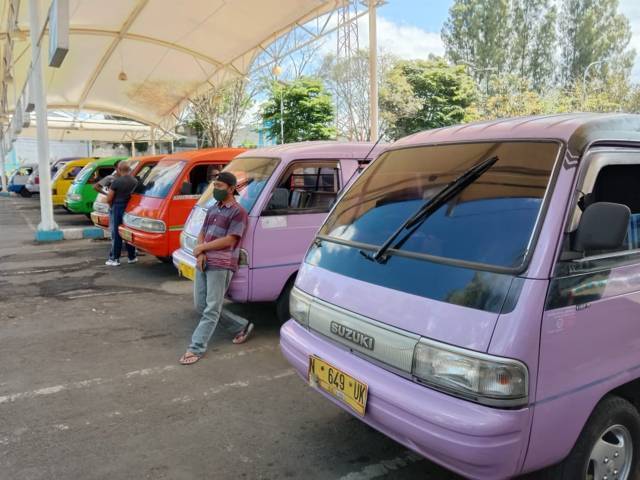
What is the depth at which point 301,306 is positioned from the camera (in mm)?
3117

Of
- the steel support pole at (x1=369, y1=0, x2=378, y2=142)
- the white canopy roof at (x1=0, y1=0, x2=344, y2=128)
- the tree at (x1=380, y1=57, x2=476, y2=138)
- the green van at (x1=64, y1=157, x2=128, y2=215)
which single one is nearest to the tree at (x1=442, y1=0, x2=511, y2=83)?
the tree at (x1=380, y1=57, x2=476, y2=138)

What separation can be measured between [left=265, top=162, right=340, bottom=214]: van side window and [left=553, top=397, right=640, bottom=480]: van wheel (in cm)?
352

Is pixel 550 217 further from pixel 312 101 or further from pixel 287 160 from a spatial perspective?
pixel 312 101

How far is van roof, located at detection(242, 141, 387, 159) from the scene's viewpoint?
5.52 meters

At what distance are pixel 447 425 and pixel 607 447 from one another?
958mm

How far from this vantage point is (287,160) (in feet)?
17.7

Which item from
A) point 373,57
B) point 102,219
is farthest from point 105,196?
point 373,57

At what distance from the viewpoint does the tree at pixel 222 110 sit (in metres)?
24.9

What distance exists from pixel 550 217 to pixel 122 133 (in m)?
39.4

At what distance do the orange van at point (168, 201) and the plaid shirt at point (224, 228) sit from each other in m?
2.94

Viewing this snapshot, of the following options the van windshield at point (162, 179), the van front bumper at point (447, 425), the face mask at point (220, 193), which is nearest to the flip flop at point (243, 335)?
the face mask at point (220, 193)

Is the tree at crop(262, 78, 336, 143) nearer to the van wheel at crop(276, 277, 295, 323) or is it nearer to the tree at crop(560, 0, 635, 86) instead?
the van wheel at crop(276, 277, 295, 323)

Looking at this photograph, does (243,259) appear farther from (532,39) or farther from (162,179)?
(532,39)

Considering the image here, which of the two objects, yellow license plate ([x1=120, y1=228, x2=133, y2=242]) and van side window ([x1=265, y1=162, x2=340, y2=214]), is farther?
yellow license plate ([x1=120, y1=228, x2=133, y2=242])
